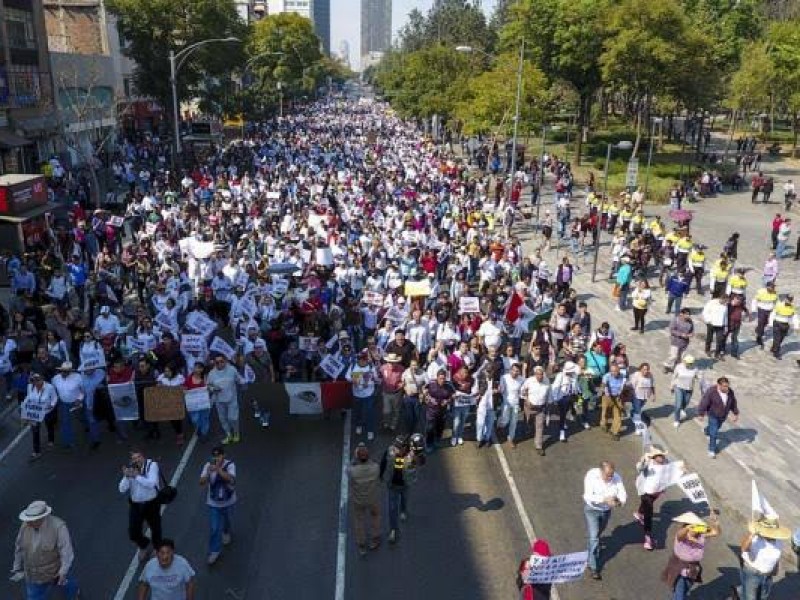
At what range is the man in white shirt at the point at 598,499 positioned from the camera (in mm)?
8664

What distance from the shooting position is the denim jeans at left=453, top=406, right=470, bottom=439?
1196 centimetres

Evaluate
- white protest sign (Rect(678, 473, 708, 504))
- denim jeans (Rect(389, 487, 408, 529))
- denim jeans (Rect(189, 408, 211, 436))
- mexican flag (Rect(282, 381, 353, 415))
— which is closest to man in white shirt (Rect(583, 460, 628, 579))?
white protest sign (Rect(678, 473, 708, 504))

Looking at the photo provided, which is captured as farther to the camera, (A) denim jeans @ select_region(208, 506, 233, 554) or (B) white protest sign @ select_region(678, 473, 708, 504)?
(B) white protest sign @ select_region(678, 473, 708, 504)

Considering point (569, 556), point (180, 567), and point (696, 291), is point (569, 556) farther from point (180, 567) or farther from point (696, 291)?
point (696, 291)

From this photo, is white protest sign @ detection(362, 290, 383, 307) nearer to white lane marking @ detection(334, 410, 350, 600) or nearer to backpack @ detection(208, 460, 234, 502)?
white lane marking @ detection(334, 410, 350, 600)

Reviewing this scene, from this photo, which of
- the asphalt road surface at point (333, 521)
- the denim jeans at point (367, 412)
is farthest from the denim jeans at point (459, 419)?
the denim jeans at point (367, 412)

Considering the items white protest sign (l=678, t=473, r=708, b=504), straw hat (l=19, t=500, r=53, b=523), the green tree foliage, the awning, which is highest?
the green tree foliage

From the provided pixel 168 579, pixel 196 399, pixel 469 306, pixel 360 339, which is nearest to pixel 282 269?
pixel 360 339

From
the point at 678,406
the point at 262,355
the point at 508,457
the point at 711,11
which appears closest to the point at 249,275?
the point at 262,355

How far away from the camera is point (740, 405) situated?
14086mm

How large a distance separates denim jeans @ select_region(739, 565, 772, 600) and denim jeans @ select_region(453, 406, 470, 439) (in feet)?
16.0

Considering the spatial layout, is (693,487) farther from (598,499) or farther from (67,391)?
(67,391)

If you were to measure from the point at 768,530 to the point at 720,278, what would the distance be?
11.6m

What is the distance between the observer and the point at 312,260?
1961 centimetres
